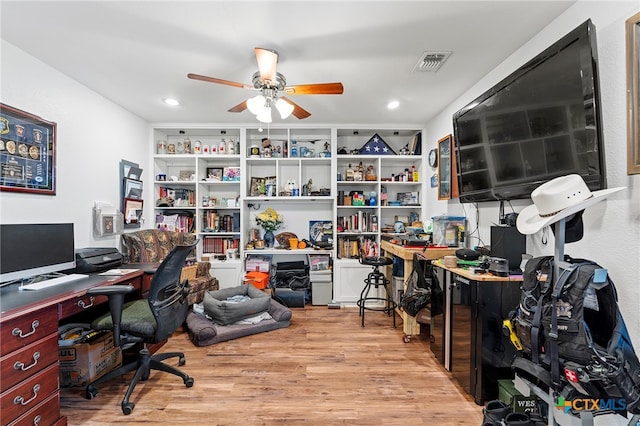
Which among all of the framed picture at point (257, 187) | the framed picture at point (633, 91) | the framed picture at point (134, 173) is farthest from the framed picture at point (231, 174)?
the framed picture at point (633, 91)

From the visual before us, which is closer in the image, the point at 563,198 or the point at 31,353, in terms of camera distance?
the point at 563,198

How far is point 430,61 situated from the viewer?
2.21 metres

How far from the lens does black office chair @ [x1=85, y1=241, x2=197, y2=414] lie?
1.79 m

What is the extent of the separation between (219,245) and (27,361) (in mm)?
2551

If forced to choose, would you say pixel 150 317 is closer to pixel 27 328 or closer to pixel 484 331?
pixel 27 328

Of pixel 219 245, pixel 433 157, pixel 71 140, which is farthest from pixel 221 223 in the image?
pixel 433 157

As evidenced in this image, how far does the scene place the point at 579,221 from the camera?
1.24 meters

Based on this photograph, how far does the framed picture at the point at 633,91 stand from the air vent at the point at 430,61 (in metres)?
1.03

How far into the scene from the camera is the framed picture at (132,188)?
320 cm

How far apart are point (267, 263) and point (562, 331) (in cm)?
324

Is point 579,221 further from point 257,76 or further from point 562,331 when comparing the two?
point 257,76

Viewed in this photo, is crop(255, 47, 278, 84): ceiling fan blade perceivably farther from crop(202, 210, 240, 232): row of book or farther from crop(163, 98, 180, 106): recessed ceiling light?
crop(202, 210, 240, 232): row of book

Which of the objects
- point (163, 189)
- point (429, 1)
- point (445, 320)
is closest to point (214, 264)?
point (163, 189)

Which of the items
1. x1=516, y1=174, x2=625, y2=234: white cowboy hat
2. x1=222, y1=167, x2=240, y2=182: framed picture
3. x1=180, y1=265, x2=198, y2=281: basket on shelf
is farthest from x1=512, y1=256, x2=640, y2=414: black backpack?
x1=222, y1=167, x2=240, y2=182: framed picture
